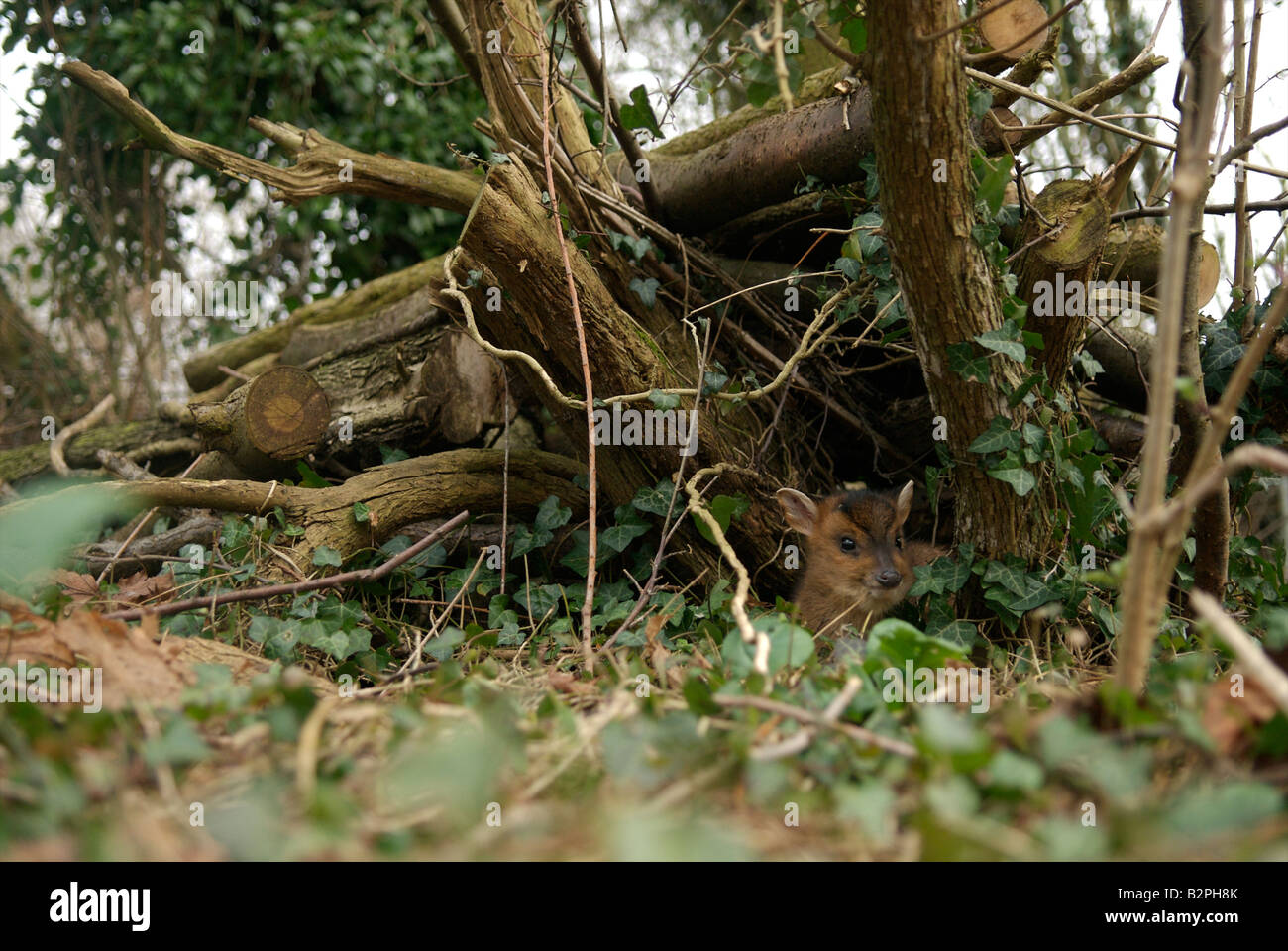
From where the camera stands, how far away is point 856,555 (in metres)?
5.50

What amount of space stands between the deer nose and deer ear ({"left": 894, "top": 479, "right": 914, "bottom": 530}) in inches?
13.7

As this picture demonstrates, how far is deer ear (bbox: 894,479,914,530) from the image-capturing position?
5395 millimetres

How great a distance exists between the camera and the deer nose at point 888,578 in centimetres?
529

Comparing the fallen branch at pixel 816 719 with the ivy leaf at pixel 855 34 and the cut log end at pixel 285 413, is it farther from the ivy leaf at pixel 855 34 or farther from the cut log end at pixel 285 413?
the cut log end at pixel 285 413

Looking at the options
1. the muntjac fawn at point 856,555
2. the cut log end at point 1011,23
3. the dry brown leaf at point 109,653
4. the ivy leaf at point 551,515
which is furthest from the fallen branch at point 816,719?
the cut log end at point 1011,23

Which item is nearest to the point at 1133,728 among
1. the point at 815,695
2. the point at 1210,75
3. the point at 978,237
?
the point at 815,695

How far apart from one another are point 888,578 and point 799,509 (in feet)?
2.07

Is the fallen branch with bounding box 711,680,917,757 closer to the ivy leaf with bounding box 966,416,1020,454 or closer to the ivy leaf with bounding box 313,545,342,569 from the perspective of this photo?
the ivy leaf with bounding box 966,416,1020,454

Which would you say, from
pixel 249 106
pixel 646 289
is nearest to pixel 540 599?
pixel 646 289

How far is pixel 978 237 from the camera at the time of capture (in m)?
3.65

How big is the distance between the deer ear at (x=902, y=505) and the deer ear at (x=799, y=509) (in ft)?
1.57

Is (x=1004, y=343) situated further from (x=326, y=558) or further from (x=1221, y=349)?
(x=326, y=558)

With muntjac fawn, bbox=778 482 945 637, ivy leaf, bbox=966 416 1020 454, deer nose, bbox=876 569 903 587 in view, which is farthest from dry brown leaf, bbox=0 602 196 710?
deer nose, bbox=876 569 903 587
